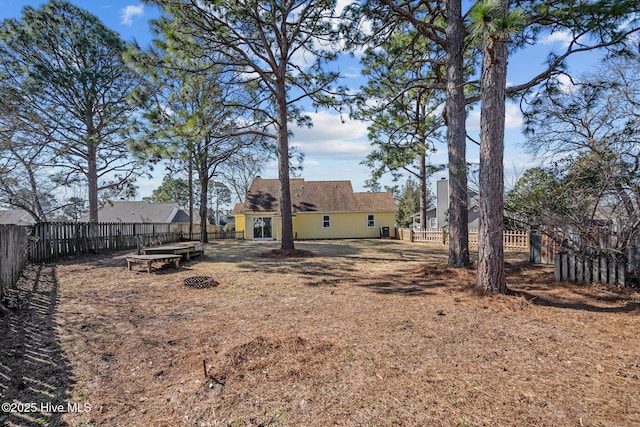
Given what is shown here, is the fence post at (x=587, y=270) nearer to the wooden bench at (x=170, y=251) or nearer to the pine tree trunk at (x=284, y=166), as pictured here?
the pine tree trunk at (x=284, y=166)

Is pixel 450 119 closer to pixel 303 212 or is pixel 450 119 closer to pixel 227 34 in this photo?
pixel 227 34

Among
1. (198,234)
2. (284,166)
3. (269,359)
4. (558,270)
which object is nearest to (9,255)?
(269,359)

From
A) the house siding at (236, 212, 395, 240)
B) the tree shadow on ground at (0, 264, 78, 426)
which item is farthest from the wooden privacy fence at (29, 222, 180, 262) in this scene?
the house siding at (236, 212, 395, 240)

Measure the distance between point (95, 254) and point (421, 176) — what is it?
732 inches

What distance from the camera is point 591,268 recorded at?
21.6ft

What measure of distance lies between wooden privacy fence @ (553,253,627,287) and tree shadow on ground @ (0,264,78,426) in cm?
841

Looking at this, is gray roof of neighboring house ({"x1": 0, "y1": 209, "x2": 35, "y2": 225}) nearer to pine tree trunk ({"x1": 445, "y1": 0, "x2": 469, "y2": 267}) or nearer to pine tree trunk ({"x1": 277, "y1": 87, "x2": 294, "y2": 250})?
pine tree trunk ({"x1": 277, "y1": 87, "x2": 294, "y2": 250})

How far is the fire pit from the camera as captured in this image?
7.12 m

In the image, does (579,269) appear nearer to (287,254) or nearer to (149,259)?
(287,254)

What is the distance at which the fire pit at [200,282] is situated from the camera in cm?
712

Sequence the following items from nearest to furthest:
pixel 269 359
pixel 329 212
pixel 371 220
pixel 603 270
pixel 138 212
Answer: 1. pixel 269 359
2. pixel 603 270
3. pixel 329 212
4. pixel 371 220
5. pixel 138 212

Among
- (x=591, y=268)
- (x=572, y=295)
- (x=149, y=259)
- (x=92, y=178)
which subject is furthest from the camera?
(x=92, y=178)

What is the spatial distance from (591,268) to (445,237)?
39.8ft

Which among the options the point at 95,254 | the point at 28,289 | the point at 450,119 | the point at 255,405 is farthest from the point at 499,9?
the point at 95,254
